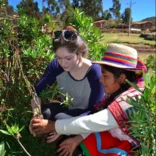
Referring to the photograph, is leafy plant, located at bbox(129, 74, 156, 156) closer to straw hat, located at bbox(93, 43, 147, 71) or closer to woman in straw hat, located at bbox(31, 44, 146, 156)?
woman in straw hat, located at bbox(31, 44, 146, 156)

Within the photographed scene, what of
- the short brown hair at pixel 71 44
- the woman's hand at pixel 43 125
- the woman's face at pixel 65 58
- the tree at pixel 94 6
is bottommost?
the woman's hand at pixel 43 125

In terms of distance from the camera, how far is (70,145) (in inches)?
86.4

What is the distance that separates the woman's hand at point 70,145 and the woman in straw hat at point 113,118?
0.26 feet

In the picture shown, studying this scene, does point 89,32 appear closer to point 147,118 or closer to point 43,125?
point 43,125

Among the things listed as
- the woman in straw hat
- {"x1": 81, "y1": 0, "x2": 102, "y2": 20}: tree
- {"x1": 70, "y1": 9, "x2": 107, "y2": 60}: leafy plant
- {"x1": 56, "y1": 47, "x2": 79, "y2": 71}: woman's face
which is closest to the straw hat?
the woman in straw hat

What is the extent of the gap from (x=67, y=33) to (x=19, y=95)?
117cm

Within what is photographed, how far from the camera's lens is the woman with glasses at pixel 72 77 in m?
2.33

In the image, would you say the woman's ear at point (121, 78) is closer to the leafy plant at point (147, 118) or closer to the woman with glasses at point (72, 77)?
the woman with glasses at point (72, 77)

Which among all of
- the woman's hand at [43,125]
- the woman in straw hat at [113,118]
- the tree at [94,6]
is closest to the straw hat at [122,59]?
the woman in straw hat at [113,118]

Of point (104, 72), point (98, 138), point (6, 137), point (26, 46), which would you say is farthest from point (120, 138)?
point (26, 46)

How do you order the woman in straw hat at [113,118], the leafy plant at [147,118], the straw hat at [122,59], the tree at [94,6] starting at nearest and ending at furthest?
the leafy plant at [147,118], the woman in straw hat at [113,118], the straw hat at [122,59], the tree at [94,6]

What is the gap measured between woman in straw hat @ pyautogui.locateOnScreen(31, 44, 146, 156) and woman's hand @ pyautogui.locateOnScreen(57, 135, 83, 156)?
0.08 metres

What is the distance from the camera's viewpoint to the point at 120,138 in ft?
6.33

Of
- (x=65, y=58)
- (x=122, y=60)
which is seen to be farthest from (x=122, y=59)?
(x=65, y=58)
